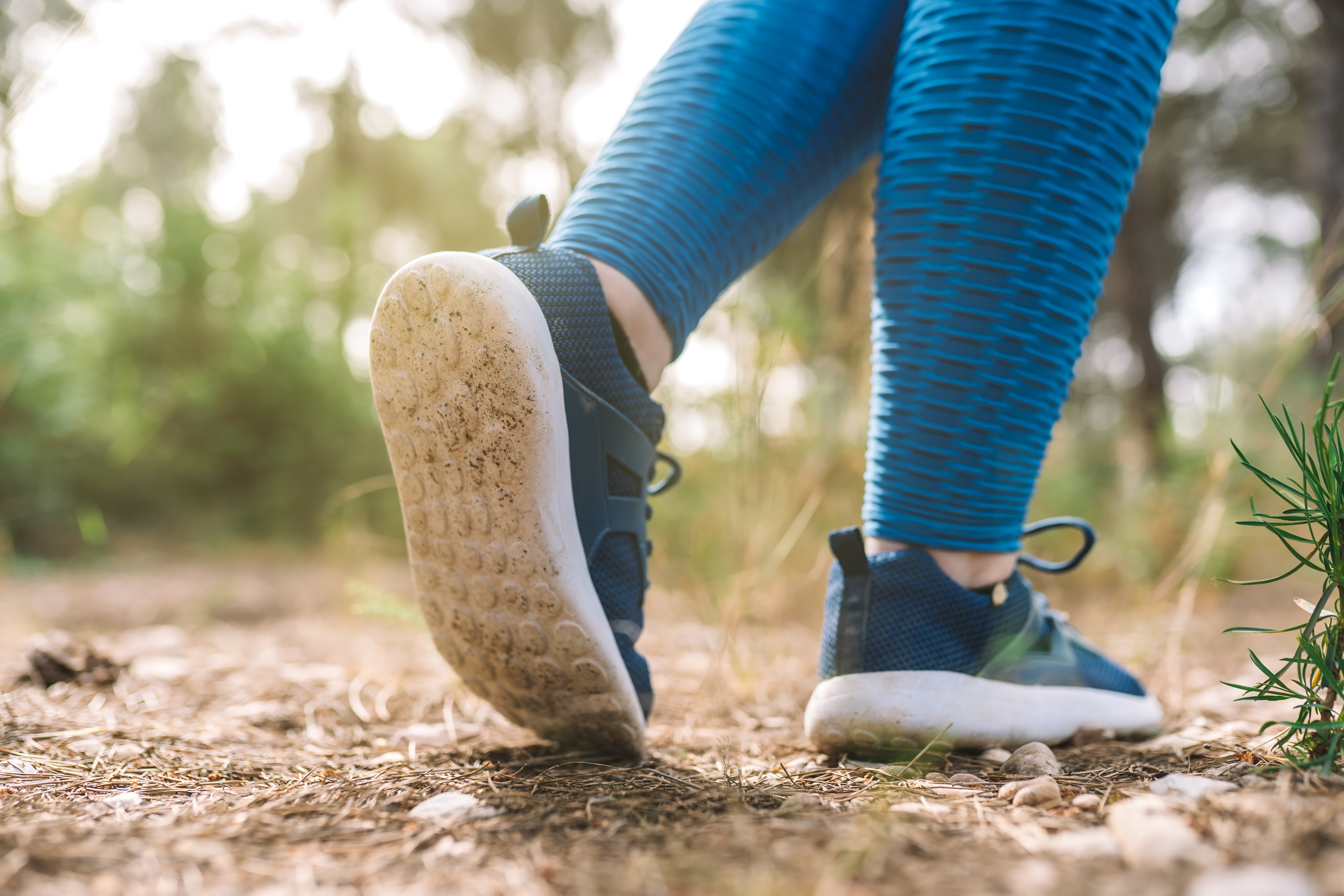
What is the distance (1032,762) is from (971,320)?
0.47 m

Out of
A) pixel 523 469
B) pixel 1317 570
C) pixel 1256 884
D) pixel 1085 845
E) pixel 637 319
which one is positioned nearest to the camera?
pixel 1256 884

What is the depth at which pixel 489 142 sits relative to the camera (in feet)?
32.8

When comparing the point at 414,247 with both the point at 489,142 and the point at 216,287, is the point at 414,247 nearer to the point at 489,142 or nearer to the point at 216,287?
the point at 489,142

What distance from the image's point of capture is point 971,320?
0.91m

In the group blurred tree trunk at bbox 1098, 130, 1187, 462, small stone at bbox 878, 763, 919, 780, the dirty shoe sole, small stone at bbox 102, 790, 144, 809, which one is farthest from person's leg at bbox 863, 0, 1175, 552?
blurred tree trunk at bbox 1098, 130, 1187, 462

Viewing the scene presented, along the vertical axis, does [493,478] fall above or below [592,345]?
below

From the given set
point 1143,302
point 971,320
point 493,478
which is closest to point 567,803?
point 493,478

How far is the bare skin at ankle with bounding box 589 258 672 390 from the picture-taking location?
0.93m

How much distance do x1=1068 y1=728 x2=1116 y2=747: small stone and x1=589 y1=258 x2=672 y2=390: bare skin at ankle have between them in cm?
70

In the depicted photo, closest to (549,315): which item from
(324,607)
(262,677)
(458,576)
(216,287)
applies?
(458,576)

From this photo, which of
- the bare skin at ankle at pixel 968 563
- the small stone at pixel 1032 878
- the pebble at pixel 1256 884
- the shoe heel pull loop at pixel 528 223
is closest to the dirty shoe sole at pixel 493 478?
the shoe heel pull loop at pixel 528 223

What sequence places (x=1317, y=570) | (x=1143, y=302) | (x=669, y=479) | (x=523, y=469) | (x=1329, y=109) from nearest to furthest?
(x=1317, y=570) < (x=523, y=469) < (x=669, y=479) < (x=1143, y=302) < (x=1329, y=109)

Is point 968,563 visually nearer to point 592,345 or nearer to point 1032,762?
point 1032,762

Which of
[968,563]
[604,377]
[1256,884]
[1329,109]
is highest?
[1329,109]
